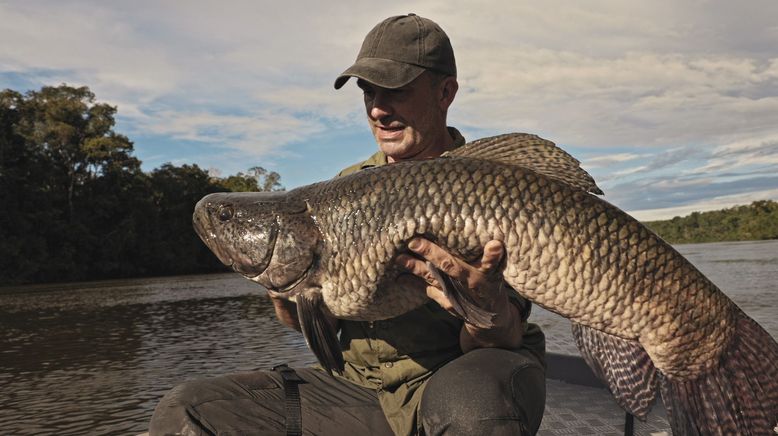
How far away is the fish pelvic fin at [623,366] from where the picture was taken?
277 centimetres

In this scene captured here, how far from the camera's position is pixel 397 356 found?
3.17m

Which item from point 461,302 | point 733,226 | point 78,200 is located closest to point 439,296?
point 461,302

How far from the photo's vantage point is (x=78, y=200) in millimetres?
52312

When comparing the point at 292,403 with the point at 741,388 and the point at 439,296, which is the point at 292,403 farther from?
the point at 741,388

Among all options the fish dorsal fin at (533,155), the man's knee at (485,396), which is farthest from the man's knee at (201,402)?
the fish dorsal fin at (533,155)

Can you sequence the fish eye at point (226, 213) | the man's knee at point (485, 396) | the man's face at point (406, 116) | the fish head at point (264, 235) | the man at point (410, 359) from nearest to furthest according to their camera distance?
the man's knee at point (485, 396) → the man at point (410, 359) → the fish head at point (264, 235) → the fish eye at point (226, 213) → the man's face at point (406, 116)

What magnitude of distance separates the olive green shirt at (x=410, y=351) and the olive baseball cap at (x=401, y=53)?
120 cm

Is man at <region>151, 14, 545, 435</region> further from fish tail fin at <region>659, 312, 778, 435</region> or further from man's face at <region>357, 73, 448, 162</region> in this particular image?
fish tail fin at <region>659, 312, 778, 435</region>

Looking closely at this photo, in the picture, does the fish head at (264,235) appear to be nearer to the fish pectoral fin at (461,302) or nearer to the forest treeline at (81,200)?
the fish pectoral fin at (461,302)

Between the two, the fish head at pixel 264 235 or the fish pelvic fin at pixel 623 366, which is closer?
the fish pelvic fin at pixel 623 366

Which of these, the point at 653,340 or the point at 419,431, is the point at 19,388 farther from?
the point at 653,340

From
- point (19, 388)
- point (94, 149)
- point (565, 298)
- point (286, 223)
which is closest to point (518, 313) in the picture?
point (565, 298)

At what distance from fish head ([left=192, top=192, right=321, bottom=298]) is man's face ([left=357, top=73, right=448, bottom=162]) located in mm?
768

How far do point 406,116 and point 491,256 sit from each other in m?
1.27
